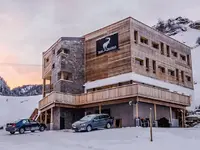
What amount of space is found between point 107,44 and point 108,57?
1.52 m

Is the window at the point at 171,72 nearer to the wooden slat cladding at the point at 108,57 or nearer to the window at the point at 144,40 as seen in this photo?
the window at the point at 144,40

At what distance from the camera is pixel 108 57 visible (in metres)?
33.3

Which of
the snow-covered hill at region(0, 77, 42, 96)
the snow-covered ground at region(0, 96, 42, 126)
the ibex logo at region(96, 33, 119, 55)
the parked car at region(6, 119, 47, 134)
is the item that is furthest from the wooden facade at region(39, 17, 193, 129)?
the snow-covered hill at region(0, 77, 42, 96)

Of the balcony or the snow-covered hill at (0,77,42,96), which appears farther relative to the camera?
the snow-covered hill at (0,77,42,96)

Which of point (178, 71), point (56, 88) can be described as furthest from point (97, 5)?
point (178, 71)

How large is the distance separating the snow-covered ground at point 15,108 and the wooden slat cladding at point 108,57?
1832cm

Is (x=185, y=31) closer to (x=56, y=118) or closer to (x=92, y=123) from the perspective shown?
(x=56, y=118)

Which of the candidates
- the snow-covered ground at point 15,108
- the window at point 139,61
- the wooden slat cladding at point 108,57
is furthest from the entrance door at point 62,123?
the snow-covered ground at point 15,108

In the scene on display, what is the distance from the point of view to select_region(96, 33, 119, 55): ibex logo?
32.9 metres

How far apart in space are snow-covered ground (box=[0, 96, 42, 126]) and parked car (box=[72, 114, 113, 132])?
2431cm

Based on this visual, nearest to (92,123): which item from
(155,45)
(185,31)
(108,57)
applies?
(108,57)

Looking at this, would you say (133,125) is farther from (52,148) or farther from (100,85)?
(52,148)

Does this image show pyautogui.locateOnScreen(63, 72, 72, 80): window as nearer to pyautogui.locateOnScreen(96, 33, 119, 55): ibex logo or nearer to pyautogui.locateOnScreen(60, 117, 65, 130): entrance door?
pyautogui.locateOnScreen(96, 33, 119, 55): ibex logo

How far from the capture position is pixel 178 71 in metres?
39.0
